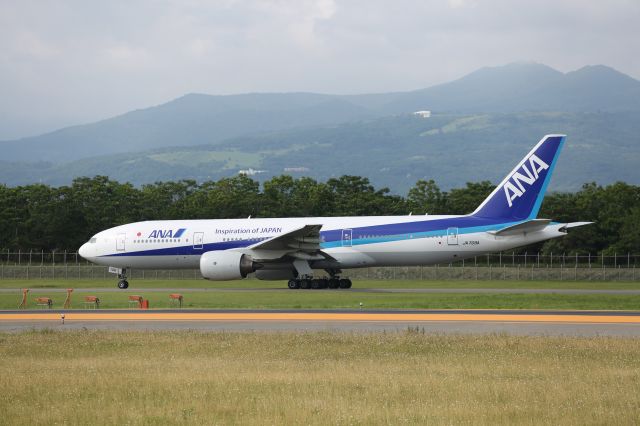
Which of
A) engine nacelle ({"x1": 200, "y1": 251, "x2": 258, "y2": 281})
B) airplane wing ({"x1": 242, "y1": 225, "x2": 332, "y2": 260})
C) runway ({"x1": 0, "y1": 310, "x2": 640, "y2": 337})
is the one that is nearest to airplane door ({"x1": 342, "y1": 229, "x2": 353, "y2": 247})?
airplane wing ({"x1": 242, "y1": 225, "x2": 332, "y2": 260})

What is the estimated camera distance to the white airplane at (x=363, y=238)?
43.4 meters

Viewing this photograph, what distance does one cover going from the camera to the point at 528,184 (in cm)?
4347

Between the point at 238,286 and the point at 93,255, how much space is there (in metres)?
Answer: 8.37

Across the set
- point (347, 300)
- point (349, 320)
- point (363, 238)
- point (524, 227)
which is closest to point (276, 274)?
point (363, 238)

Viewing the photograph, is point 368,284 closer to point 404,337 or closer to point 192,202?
point 404,337

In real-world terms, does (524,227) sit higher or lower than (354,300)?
higher

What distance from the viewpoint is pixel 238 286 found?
48969 millimetres

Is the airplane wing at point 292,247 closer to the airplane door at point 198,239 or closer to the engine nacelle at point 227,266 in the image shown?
the engine nacelle at point 227,266

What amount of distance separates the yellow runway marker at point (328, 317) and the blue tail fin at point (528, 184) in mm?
14955

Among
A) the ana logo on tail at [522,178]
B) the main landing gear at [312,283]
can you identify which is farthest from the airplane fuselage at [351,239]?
the ana logo on tail at [522,178]

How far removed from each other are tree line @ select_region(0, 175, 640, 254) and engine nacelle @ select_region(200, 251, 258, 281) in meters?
36.0

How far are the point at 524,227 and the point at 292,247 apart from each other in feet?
36.6

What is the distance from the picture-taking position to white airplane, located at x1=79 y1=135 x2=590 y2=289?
43.4 m

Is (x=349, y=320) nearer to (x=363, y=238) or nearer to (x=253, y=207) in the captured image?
(x=363, y=238)
